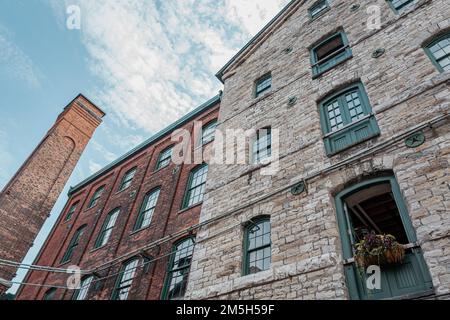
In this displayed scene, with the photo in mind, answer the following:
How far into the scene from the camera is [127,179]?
64.4ft

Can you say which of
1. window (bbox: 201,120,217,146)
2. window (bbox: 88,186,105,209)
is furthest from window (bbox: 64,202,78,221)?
window (bbox: 201,120,217,146)

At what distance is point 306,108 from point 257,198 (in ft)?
10.9

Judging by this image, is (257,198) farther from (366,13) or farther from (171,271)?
(366,13)

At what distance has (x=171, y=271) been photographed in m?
11.1

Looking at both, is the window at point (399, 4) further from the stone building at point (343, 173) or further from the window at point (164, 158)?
the window at point (164, 158)

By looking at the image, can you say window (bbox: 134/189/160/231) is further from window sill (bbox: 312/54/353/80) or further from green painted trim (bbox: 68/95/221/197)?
window sill (bbox: 312/54/353/80)

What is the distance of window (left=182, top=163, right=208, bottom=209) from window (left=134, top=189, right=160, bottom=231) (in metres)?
2.09

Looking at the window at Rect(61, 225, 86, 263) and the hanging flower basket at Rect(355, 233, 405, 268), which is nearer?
the hanging flower basket at Rect(355, 233, 405, 268)

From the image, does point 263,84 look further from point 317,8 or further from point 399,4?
point 399,4

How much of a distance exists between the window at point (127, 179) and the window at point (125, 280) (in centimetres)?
653

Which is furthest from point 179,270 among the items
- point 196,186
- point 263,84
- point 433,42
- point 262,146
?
point 433,42

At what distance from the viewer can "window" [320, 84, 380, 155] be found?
824 cm

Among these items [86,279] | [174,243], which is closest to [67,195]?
[86,279]

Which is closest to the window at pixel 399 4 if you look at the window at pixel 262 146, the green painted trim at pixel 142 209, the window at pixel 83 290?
the window at pixel 262 146
